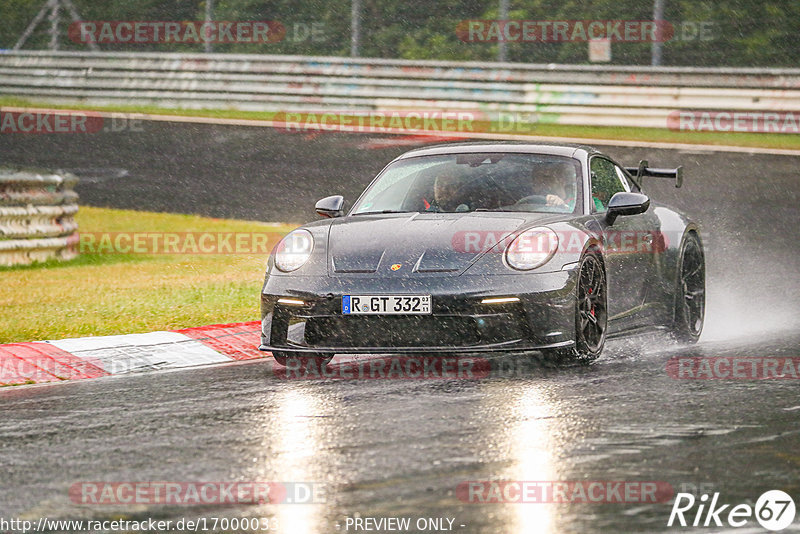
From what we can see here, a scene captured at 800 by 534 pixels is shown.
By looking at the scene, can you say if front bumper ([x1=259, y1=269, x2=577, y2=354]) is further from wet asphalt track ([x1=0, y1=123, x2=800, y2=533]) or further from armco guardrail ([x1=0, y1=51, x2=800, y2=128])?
armco guardrail ([x1=0, y1=51, x2=800, y2=128])

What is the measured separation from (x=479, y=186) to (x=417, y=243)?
106 cm

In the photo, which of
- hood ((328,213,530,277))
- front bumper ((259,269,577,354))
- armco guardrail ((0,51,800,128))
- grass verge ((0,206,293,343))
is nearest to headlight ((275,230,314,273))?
hood ((328,213,530,277))

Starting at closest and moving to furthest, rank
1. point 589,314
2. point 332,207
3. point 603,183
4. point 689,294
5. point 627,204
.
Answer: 1. point 589,314
2. point 627,204
3. point 332,207
4. point 603,183
5. point 689,294

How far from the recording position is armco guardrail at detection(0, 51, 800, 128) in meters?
21.3

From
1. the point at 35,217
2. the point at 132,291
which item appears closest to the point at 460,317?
the point at 132,291

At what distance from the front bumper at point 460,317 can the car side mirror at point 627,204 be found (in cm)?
95

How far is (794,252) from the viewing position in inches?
547

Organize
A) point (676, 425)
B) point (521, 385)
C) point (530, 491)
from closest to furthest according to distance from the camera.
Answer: point (530, 491) < point (676, 425) < point (521, 385)

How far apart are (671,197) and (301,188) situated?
4.78 metres

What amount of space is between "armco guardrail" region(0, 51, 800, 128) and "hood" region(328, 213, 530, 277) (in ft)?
44.3

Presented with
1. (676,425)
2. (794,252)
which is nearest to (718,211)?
(794,252)

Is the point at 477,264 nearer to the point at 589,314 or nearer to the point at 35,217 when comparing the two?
the point at 589,314

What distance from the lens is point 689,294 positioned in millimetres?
9656

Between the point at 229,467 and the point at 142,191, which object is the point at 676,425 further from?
the point at 142,191
